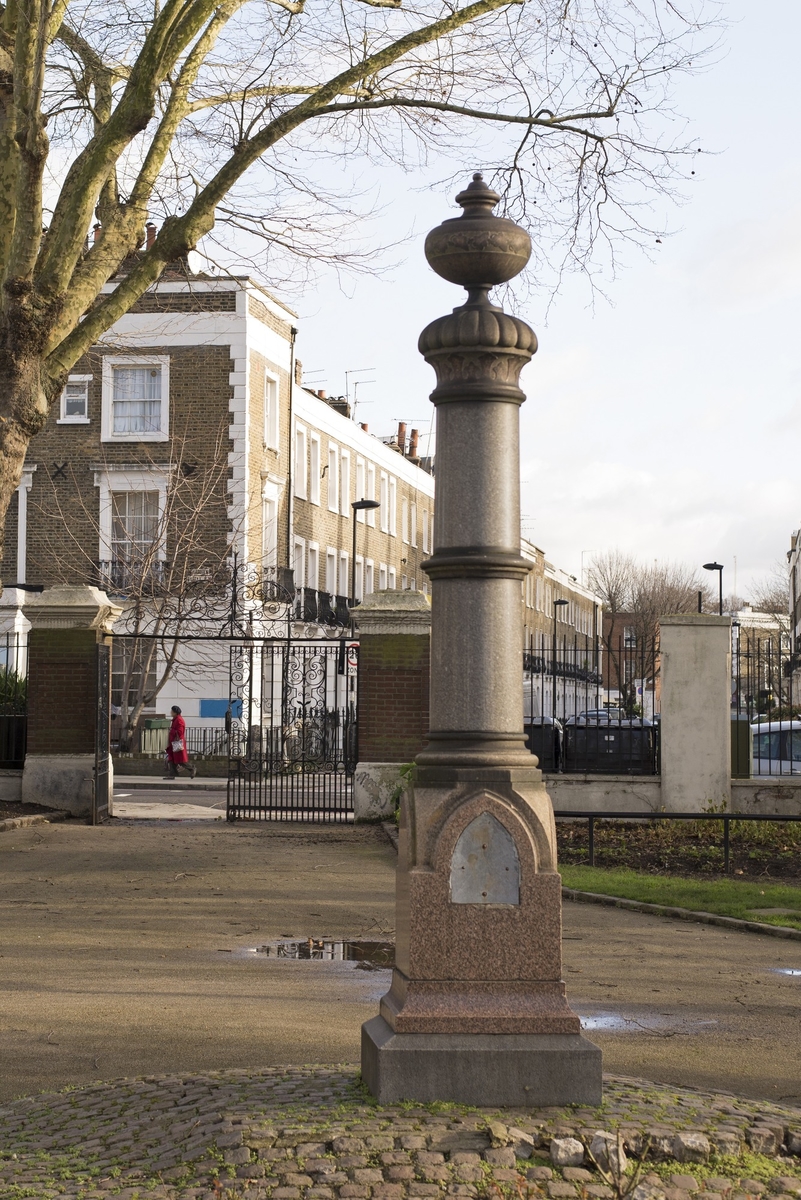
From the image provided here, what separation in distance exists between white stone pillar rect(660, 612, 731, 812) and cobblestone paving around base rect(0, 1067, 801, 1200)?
38.9 ft

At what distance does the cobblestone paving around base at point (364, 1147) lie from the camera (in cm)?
420

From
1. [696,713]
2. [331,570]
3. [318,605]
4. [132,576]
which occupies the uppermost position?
[331,570]

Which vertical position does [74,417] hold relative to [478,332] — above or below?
above

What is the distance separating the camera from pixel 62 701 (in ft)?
59.9

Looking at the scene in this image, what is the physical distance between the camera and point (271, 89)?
612 inches

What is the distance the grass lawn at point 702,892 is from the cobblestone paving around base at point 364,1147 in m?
5.85

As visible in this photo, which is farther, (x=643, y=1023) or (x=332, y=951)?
(x=332, y=951)

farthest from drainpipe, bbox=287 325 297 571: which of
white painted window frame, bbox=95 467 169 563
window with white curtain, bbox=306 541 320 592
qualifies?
white painted window frame, bbox=95 467 169 563

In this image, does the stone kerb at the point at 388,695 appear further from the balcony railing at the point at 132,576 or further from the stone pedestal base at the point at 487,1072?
the stone pedestal base at the point at 487,1072

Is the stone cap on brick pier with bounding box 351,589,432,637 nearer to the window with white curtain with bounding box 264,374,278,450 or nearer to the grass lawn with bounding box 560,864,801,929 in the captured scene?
the grass lawn with bounding box 560,864,801,929

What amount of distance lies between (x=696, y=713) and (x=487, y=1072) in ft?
40.7

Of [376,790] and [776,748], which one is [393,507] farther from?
[776,748]

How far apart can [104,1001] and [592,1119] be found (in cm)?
370

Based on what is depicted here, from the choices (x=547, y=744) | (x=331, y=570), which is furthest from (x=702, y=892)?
(x=331, y=570)
